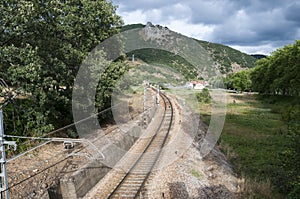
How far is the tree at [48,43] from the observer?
1291 cm

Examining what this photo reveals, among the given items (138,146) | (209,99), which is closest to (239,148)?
(138,146)

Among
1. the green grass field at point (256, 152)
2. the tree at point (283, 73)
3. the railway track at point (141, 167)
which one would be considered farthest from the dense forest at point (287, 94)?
the railway track at point (141, 167)

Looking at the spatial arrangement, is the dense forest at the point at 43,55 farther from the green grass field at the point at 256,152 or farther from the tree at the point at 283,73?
the tree at the point at 283,73

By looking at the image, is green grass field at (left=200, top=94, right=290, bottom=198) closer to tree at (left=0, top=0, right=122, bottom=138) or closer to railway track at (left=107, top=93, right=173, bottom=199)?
railway track at (left=107, top=93, right=173, bottom=199)

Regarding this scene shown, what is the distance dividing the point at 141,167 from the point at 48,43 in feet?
29.1

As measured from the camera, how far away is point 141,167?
1448 cm

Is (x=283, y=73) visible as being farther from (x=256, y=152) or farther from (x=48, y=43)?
(x=48, y=43)

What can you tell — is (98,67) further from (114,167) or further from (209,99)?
(209,99)

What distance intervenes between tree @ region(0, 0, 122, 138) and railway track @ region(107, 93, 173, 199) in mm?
5514

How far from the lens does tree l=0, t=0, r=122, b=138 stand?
12.9 m

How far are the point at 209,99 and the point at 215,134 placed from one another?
91.0 feet

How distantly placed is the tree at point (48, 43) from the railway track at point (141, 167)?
217 inches

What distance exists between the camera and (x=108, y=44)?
2083cm

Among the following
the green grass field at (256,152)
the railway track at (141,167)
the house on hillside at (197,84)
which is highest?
the house on hillside at (197,84)
